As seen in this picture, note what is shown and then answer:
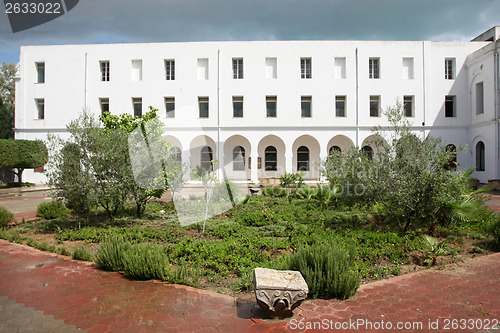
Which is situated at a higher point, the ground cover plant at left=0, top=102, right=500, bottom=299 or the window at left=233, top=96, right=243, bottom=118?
the window at left=233, top=96, right=243, bottom=118

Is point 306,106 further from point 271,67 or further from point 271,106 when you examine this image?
point 271,67

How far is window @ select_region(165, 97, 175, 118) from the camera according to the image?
25702 mm

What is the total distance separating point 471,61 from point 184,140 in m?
22.4

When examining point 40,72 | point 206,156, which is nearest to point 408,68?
point 206,156

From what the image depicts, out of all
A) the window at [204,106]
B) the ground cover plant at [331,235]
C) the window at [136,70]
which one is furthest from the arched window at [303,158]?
the ground cover plant at [331,235]

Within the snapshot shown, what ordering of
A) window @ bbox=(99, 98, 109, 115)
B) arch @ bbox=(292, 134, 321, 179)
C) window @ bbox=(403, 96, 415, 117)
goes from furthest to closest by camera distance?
arch @ bbox=(292, 134, 321, 179) → window @ bbox=(99, 98, 109, 115) → window @ bbox=(403, 96, 415, 117)

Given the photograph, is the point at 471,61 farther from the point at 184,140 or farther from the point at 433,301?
the point at 433,301

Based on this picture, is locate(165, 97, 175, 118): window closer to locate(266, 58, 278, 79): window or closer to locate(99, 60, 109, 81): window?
locate(99, 60, 109, 81): window

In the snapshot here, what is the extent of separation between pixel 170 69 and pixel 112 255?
22368 mm

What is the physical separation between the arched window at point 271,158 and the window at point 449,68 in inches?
570

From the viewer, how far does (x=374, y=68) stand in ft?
83.0

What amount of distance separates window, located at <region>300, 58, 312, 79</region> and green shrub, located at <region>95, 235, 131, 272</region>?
22.1m

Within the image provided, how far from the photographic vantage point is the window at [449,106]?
2512 cm

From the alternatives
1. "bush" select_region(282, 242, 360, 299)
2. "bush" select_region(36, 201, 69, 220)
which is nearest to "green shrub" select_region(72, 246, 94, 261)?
"bush" select_region(282, 242, 360, 299)
